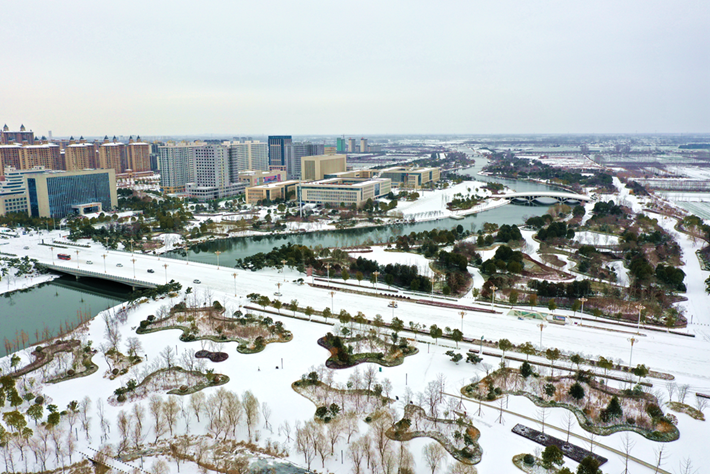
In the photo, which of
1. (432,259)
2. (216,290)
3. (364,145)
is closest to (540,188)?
(432,259)

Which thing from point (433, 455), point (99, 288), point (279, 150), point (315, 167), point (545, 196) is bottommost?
point (99, 288)

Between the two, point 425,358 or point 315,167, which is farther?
point 315,167

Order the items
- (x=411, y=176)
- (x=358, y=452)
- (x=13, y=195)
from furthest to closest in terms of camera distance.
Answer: (x=411, y=176) → (x=13, y=195) → (x=358, y=452)

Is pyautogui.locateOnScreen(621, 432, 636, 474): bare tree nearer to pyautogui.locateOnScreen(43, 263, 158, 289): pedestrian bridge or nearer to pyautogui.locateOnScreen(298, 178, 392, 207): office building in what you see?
pyautogui.locateOnScreen(43, 263, 158, 289): pedestrian bridge

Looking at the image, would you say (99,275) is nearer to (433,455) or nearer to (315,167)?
(433,455)

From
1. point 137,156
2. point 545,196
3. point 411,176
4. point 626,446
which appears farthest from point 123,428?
point 137,156

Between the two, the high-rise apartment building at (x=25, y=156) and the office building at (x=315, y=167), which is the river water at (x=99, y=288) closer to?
the office building at (x=315, y=167)

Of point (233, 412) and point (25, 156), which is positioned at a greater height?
point (25, 156)
